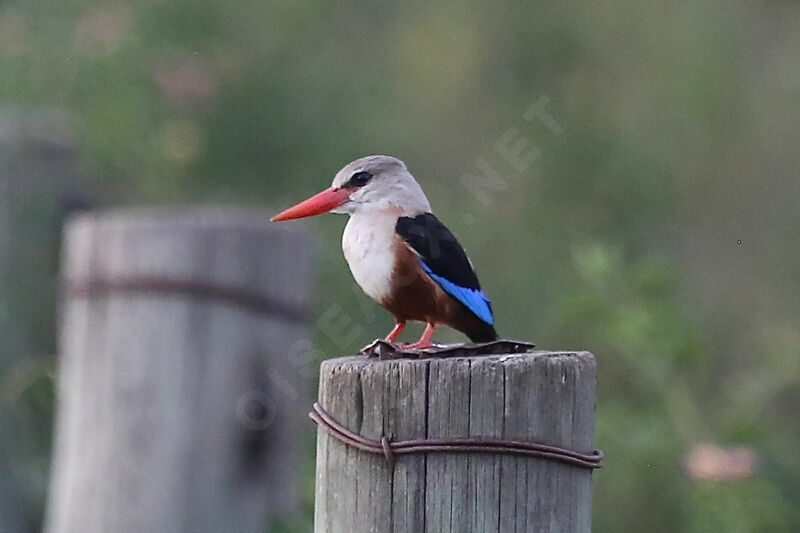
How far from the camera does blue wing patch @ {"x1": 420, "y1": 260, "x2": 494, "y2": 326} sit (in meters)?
2.94

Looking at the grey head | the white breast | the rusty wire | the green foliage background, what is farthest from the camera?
the green foliage background

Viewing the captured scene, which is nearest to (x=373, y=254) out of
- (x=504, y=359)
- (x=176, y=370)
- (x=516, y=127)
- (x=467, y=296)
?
(x=467, y=296)

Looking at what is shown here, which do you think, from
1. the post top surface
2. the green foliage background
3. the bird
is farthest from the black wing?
the green foliage background

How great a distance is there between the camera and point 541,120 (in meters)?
7.50

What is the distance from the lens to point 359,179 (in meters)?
3.21

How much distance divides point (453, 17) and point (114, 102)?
2.77 metres

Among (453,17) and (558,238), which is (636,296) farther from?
(453,17)

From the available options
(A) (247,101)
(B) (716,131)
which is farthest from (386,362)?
(B) (716,131)

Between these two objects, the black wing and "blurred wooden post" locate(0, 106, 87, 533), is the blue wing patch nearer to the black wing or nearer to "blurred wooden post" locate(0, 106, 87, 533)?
the black wing

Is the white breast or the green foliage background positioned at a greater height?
the green foliage background

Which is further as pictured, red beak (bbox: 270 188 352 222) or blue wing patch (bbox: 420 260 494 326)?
red beak (bbox: 270 188 352 222)

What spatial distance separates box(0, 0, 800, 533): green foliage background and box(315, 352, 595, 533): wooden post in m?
3.65

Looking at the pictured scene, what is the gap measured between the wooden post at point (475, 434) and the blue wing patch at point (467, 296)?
0.74 meters

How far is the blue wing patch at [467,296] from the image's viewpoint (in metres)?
2.94
